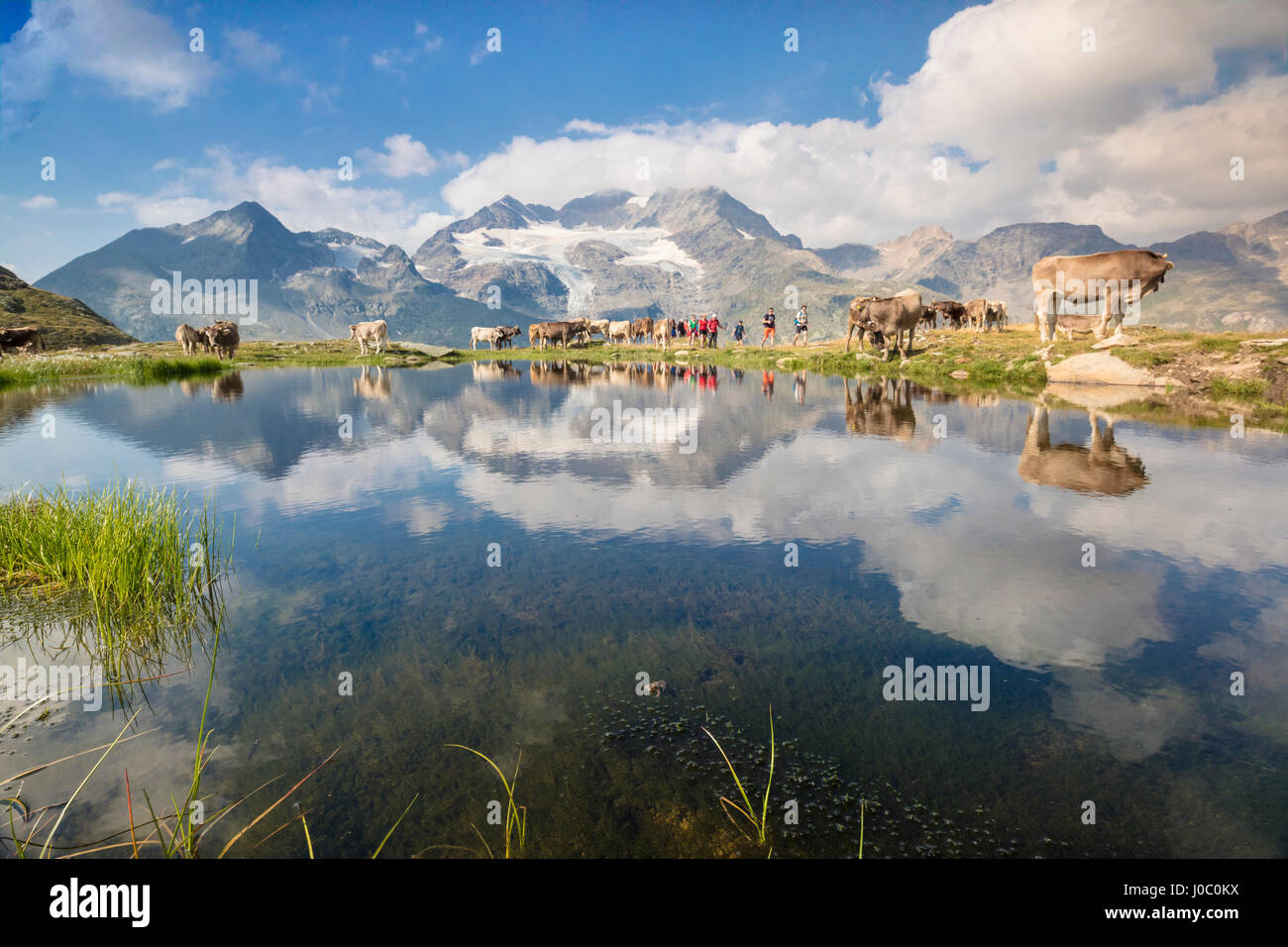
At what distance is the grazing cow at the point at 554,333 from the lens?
97.6m

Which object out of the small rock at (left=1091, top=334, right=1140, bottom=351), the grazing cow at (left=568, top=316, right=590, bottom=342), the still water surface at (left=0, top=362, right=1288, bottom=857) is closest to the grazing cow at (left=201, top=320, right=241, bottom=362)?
the grazing cow at (left=568, top=316, right=590, bottom=342)

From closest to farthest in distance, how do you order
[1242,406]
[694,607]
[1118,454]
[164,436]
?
[694,607] < [1118,454] < [164,436] < [1242,406]

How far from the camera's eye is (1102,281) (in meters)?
34.2

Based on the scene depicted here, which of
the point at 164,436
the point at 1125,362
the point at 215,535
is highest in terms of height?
the point at 1125,362

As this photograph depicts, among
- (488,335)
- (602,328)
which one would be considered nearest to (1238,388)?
(602,328)

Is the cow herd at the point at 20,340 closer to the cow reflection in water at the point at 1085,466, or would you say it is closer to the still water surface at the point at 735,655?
the still water surface at the point at 735,655

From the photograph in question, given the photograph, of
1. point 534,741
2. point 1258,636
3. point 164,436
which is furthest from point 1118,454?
point 164,436

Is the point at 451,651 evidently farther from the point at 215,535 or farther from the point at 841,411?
the point at 841,411

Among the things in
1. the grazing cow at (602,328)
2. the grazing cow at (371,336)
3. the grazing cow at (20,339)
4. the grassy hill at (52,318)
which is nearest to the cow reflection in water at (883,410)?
the grazing cow at (371,336)

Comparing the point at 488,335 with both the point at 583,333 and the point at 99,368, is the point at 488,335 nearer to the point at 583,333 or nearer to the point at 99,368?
the point at 583,333

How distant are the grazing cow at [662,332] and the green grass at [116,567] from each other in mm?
77438

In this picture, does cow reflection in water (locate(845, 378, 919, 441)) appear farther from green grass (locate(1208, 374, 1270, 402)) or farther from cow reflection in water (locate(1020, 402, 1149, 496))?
green grass (locate(1208, 374, 1270, 402))

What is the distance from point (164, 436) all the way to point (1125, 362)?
42.6 meters
